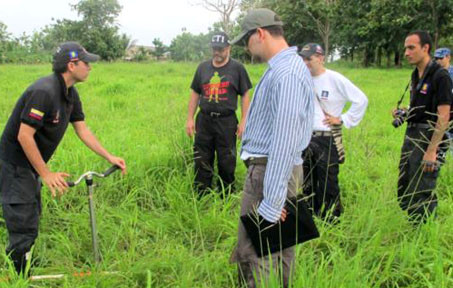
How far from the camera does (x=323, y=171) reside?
3598 mm

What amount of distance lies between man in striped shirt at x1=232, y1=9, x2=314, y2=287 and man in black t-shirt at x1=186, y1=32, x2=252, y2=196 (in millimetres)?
1874

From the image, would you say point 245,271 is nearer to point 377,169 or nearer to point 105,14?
point 377,169

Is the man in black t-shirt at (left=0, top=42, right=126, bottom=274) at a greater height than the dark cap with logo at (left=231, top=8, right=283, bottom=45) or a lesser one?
lesser

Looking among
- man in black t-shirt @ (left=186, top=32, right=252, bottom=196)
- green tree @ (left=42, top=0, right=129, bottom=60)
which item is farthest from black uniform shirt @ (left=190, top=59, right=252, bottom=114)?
green tree @ (left=42, top=0, right=129, bottom=60)

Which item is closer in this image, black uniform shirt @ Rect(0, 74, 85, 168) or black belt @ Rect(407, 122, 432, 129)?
black uniform shirt @ Rect(0, 74, 85, 168)

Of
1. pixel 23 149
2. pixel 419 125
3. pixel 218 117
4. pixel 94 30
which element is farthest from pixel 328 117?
pixel 94 30

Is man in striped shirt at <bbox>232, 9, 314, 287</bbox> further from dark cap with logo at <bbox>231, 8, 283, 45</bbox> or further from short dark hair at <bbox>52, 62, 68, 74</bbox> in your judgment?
short dark hair at <bbox>52, 62, 68, 74</bbox>

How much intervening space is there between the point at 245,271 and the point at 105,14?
2121 inches

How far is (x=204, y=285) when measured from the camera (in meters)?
2.44

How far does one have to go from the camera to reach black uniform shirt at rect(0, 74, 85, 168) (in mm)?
2410

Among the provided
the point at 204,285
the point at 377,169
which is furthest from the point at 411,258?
the point at 377,169

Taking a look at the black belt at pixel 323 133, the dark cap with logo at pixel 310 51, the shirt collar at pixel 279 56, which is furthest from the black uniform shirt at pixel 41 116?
the black belt at pixel 323 133

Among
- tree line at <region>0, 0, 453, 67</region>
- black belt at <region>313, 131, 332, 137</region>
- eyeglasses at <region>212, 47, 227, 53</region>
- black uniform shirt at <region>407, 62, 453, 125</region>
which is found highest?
tree line at <region>0, 0, 453, 67</region>

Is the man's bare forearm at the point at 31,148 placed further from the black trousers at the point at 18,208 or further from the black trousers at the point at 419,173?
the black trousers at the point at 419,173
